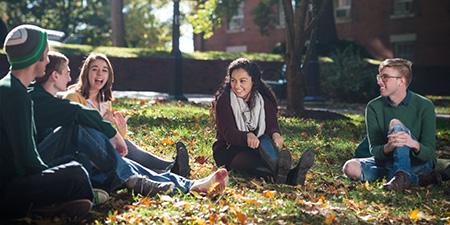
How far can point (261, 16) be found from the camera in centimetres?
2925

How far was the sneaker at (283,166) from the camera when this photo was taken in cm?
630

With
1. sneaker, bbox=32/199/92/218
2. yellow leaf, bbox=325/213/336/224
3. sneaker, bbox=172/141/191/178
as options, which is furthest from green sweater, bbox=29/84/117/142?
yellow leaf, bbox=325/213/336/224

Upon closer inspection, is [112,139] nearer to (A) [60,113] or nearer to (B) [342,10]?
(A) [60,113]

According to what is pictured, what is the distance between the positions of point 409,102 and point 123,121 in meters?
2.68

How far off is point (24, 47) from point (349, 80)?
1750 cm

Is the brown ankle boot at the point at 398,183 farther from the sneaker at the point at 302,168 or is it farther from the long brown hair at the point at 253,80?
the long brown hair at the point at 253,80

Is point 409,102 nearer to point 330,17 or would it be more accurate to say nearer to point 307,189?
point 307,189

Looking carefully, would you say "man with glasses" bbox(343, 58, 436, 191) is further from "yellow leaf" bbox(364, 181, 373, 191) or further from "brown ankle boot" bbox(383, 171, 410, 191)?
"yellow leaf" bbox(364, 181, 373, 191)

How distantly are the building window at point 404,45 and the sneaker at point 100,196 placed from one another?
94.2 feet

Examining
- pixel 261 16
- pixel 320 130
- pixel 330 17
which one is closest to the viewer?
pixel 320 130

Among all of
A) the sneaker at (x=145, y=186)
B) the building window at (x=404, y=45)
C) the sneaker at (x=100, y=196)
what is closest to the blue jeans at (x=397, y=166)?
the sneaker at (x=145, y=186)

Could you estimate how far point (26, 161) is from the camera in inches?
175

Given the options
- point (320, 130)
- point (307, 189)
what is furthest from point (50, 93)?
point (320, 130)

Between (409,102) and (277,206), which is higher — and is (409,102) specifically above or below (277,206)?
above
